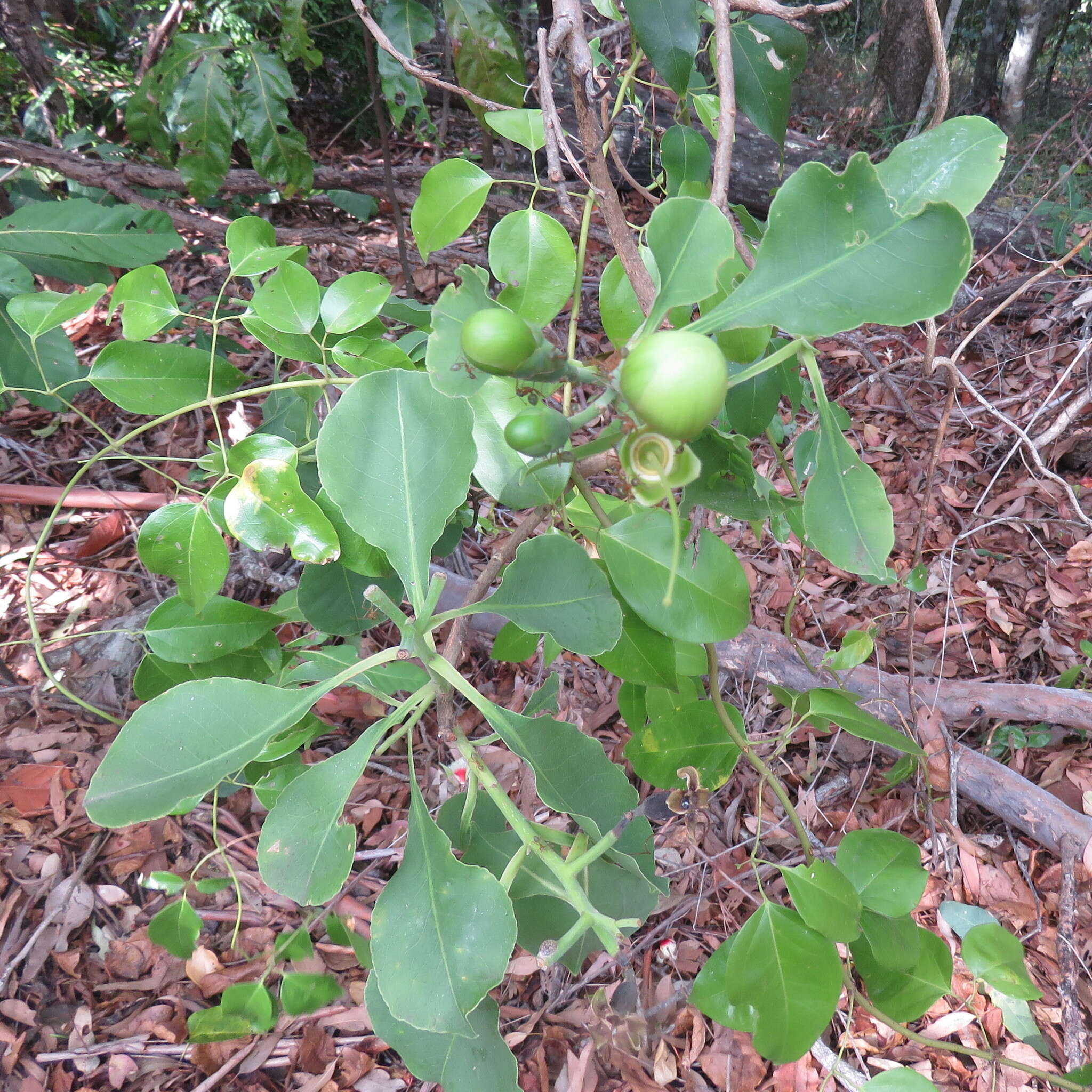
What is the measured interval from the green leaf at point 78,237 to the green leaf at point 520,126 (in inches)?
40.3

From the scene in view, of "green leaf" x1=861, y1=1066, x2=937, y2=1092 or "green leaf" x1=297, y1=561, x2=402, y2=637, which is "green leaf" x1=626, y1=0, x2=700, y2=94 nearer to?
"green leaf" x1=297, y1=561, x2=402, y2=637

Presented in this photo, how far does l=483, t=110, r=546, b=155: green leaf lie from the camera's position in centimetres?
101

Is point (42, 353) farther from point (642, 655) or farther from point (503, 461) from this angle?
point (642, 655)

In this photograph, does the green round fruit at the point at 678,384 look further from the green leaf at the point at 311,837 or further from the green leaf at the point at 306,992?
the green leaf at the point at 306,992

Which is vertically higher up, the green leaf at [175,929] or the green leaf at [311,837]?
the green leaf at [311,837]

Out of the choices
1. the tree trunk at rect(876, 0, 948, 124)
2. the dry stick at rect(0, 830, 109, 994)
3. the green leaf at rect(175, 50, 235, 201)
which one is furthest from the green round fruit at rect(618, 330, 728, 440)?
the tree trunk at rect(876, 0, 948, 124)

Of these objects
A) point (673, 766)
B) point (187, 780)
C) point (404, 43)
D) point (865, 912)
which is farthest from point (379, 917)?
point (404, 43)

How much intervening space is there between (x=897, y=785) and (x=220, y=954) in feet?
5.74

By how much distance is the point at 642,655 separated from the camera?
0.87 m

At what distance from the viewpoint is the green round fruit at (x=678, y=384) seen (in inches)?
15.8

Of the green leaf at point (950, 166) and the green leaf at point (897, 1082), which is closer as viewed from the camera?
the green leaf at point (950, 166)

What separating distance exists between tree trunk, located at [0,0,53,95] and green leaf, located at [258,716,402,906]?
3.65 metres

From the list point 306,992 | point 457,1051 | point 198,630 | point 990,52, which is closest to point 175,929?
point 306,992

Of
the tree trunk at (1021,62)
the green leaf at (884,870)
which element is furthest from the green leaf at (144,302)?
the tree trunk at (1021,62)
